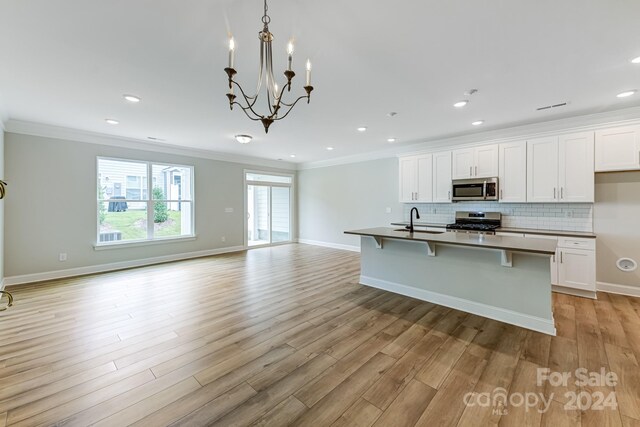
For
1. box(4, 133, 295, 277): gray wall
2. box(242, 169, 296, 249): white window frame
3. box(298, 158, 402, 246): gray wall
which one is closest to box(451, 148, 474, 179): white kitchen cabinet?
box(298, 158, 402, 246): gray wall

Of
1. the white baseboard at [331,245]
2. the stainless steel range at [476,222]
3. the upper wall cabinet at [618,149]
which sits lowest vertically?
the white baseboard at [331,245]

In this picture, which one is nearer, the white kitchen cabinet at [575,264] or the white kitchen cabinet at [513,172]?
the white kitchen cabinet at [575,264]

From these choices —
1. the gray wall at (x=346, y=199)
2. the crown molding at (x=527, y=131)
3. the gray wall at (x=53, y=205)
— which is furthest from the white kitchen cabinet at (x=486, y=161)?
the gray wall at (x=53, y=205)

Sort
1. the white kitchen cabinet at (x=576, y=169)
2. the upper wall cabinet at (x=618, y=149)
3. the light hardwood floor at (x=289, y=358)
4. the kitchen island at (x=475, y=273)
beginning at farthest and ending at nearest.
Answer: the white kitchen cabinet at (x=576, y=169)
the upper wall cabinet at (x=618, y=149)
the kitchen island at (x=475, y=273)
the light hardwood floor at (x=289, y=358)

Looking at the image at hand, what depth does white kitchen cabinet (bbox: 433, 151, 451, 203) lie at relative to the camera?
5109 mm

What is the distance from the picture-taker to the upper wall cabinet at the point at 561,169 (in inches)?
150

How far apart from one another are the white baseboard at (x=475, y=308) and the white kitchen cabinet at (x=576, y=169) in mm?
2324

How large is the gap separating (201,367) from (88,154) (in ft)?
16.7

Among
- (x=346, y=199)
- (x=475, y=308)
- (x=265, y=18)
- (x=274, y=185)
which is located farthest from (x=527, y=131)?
(x=274, y=185)

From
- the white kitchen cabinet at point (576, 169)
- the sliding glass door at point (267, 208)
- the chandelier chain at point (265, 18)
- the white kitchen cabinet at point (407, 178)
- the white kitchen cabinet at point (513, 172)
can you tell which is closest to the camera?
the chandelier chain at point (265, 18)

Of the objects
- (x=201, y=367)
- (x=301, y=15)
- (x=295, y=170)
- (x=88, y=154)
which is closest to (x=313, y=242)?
(x=295, y=170)

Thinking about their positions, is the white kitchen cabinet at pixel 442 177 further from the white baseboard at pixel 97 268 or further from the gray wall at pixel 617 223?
the white baseboard at pixel 97 268

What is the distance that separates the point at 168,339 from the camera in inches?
101

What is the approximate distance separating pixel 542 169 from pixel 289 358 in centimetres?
464
